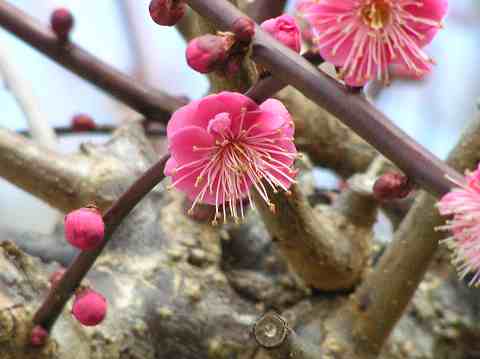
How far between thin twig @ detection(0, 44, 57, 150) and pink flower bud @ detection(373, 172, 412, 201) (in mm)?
747

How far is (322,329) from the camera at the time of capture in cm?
98

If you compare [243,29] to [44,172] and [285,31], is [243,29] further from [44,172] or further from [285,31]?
[44,172]

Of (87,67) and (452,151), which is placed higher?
(452,151)

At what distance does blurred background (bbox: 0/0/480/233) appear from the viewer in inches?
90.0

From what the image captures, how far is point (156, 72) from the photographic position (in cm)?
238

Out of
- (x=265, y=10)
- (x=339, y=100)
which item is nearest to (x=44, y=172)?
(x=265, y=10)

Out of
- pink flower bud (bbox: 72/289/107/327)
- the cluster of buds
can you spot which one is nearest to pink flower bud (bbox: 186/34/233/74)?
the cluster of buds

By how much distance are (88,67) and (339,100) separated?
0.58 metres

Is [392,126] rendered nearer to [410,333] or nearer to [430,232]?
[430,232]

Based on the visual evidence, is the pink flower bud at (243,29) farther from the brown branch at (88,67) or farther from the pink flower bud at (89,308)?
the brown branch at (88,67)

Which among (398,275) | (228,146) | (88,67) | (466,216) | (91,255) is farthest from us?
(88,67)

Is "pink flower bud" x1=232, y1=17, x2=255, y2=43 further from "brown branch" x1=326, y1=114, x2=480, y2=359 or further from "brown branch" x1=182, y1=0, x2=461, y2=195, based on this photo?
"brown branch" x1=326, y1=114, x2=480, y2=359

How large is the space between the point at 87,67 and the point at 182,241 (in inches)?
11.2

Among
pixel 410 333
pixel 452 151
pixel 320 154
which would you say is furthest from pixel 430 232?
pixel 320 154
